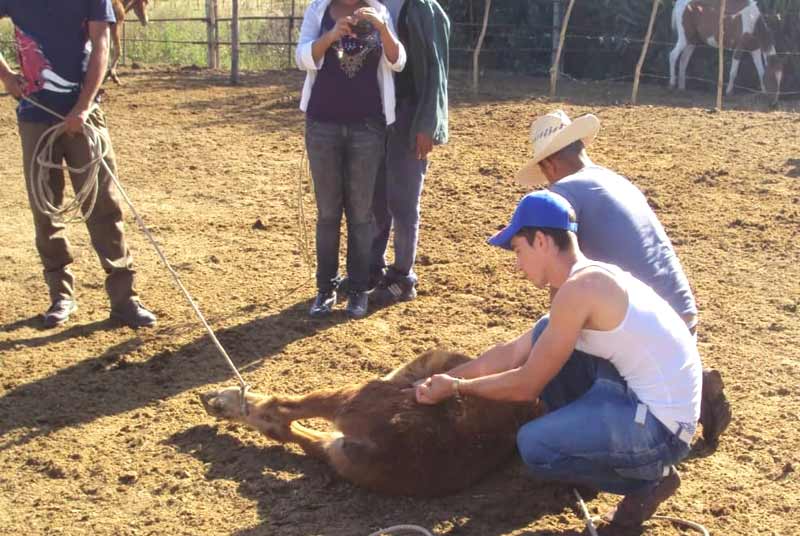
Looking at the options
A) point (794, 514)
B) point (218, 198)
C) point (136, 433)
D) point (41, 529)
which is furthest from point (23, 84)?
point (794, 514)

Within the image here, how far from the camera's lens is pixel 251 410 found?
178 inches

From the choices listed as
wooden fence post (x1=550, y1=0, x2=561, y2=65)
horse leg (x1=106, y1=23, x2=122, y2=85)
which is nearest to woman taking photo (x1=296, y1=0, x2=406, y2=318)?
horse leg (x1=106, y1=23, x2=122, y2=85)

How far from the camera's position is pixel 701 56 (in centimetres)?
1638

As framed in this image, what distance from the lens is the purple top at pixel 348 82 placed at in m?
5.36

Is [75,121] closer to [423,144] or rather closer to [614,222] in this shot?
[423,144]

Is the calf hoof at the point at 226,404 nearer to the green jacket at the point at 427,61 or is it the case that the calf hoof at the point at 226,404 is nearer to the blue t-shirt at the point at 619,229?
the blue t-shirt at the point at 619,229

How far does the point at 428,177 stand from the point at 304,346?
3788 mm

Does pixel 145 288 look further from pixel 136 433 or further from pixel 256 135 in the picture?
pixel 256 135

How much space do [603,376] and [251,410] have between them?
5.75 ft

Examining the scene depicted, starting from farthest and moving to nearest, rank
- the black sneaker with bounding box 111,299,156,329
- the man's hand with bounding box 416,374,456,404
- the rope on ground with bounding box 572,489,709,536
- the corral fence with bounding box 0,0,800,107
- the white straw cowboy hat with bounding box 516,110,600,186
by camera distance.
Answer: the corral fence with bounding box 0,0,800,107 < the black sneaker with bounding box 111,299,156,329 < the white straw cowboy hat with bounding box 516,110,600,186 < the man's hand with bounding box 416,374,456,404 < the rope on ground with bounding box 572,489,709,536

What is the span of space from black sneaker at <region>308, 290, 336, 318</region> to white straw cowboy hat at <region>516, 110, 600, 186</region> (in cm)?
189

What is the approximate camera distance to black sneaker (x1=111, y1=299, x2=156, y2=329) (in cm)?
576

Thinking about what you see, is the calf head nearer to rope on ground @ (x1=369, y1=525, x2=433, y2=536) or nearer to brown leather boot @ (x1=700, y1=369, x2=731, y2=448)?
rope on ground @ (x1=369, y1=525, x2=433, y2=536)

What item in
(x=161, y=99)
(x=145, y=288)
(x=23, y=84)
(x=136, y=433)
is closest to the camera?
(x=136, y=433)
